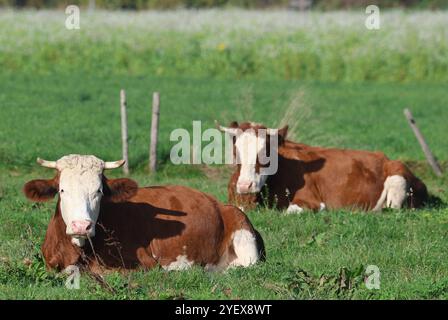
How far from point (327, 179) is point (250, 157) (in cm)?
155

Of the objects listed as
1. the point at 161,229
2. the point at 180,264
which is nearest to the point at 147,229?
the point at 161,229

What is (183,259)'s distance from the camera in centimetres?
1057

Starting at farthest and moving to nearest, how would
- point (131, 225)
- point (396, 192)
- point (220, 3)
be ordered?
1. point (220, 3)
2. point (396, 192)
3. point (131, 225)

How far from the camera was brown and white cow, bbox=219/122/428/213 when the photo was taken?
15.3 meters

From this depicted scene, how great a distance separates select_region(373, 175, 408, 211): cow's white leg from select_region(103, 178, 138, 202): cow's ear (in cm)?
633

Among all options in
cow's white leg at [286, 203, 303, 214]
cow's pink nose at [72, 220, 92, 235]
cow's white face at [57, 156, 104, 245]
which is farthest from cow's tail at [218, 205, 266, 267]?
cow's white leg at [286, 203, 303, 214]

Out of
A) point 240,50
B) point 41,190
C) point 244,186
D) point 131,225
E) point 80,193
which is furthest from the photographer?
point 240,50

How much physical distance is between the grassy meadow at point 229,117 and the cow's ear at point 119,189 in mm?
769

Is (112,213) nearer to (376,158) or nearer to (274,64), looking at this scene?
(376,158)

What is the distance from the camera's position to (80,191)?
32.1 ft

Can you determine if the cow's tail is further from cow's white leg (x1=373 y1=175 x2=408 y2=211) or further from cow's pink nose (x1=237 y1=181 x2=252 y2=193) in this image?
cow's white leg (x1=373 y1=175 x2=408 y2=211)

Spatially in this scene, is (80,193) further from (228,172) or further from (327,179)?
(228,172)
